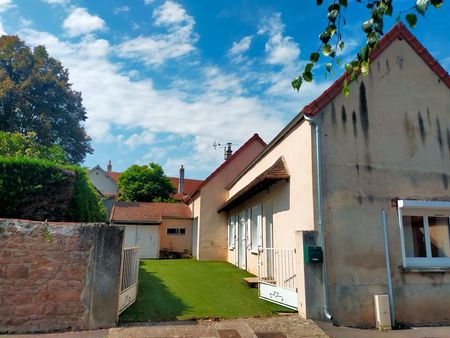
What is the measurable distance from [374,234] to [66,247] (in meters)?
7.33

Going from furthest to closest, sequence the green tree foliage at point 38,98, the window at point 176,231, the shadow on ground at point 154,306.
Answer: the green tree foliage at point 38,98, the window at point 176,231, the shadow on ground at point 154,306

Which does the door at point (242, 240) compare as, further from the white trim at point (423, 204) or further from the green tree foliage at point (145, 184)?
the green tree foliage at point (145, 184)

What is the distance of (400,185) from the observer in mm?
8984

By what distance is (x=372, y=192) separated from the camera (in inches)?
342

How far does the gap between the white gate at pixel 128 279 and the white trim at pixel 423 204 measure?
7092mm

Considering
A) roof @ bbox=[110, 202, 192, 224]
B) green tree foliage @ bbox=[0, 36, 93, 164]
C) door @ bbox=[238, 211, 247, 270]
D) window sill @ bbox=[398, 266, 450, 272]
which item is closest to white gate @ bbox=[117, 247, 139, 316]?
window sill @ bbox=[398, 266, 450, 272]

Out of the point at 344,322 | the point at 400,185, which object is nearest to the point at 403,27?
the point at 400,185

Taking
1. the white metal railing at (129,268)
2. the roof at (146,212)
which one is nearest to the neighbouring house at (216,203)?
the roof at (146,212)

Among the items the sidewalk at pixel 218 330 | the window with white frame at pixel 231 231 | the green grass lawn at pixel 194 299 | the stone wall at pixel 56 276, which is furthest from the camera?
the window with white frame at pixel 231 231

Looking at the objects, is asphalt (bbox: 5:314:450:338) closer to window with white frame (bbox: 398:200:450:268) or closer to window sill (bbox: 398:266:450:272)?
window sill (bbox: 398:266:450:272)

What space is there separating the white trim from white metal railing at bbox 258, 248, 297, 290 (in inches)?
123

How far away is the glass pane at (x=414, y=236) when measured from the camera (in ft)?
29.0

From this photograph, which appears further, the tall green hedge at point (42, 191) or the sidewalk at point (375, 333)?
the tall green hedge at point (42, 191)

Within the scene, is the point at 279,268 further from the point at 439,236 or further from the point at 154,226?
the point at 154,226
